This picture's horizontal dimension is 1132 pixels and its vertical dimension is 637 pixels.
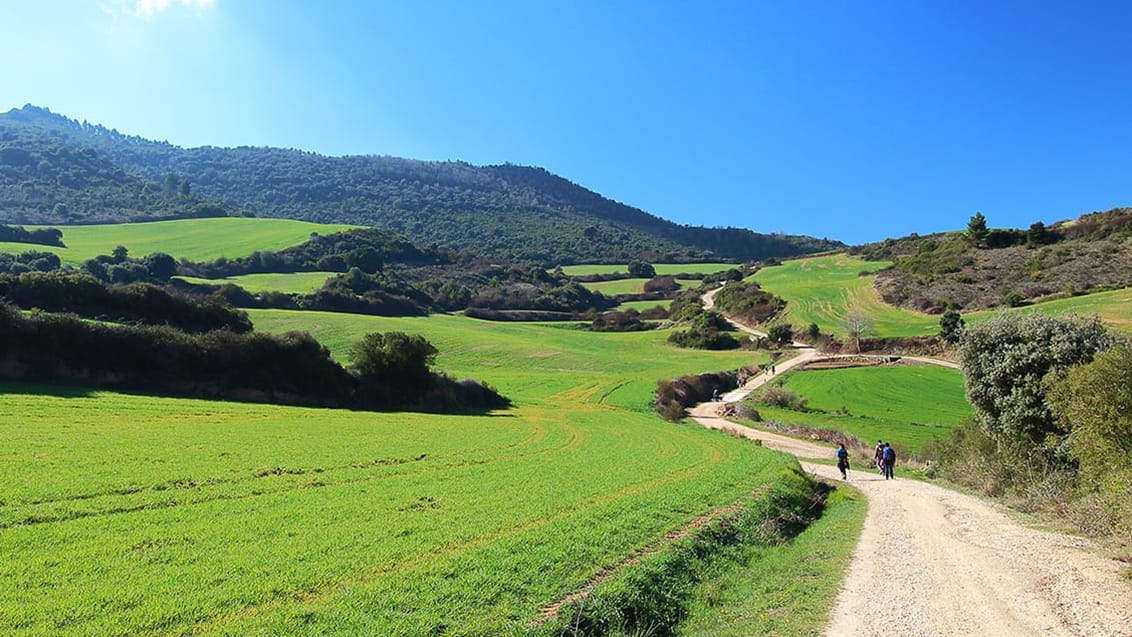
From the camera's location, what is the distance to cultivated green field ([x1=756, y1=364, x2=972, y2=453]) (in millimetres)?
47188

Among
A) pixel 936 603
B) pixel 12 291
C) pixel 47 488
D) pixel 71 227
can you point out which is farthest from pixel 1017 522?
pixel 71 227

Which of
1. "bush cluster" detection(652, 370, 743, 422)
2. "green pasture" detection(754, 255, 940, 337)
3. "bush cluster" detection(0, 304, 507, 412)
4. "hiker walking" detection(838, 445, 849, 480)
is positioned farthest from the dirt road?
"green pasture" detection(754, 255, 940, 337)

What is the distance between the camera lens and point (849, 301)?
343ft

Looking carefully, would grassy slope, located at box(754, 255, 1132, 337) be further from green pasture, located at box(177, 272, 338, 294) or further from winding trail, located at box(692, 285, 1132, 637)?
green pasture, located at box(177, 272, 338, 294)

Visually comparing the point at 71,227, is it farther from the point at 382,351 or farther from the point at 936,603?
the point at 936,603

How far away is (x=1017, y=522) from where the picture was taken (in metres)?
19.3

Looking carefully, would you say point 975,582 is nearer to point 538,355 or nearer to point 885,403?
point 885,403

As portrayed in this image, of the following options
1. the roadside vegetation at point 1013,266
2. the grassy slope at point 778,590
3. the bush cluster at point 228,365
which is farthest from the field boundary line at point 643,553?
the roadside vegetation at point 1013,266

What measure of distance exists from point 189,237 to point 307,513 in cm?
15566

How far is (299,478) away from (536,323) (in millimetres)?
99827

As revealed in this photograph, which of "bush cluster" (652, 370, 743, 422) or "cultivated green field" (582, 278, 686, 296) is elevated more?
"cultivated green field" (582, 278, 686, 296)

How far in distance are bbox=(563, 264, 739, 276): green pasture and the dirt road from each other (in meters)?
160

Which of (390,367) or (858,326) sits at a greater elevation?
(858,326)

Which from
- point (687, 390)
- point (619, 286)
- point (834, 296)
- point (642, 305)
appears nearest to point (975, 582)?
point (687, 390)
